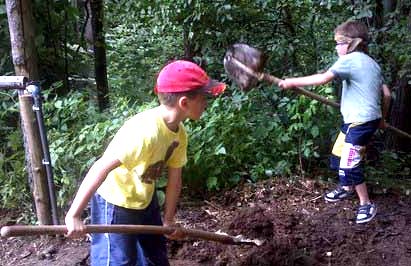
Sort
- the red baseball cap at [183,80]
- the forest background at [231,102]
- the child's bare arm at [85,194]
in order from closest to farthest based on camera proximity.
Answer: the child's bare arm at [85,194], the red baseball cap at [183,80], the forest background at [231,102]

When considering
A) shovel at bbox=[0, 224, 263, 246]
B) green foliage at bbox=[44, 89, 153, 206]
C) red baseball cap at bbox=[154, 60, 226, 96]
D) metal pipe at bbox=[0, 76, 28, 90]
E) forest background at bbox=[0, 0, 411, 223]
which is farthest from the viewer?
forest background at bbox=[0, 0, 411, 223]

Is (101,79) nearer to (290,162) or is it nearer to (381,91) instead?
(290,162)

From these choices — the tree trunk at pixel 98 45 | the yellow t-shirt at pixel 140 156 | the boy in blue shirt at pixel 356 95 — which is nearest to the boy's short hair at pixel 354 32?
the boy in blue shirt at pixel 356 95

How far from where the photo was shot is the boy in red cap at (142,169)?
264 cm

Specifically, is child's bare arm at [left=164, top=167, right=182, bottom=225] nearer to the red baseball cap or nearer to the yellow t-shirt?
the yellow t-shirt

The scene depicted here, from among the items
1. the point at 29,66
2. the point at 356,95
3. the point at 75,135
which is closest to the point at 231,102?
the point at 356,95

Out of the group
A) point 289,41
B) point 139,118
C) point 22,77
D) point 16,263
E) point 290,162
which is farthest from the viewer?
point 289,41

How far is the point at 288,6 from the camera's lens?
6133mm

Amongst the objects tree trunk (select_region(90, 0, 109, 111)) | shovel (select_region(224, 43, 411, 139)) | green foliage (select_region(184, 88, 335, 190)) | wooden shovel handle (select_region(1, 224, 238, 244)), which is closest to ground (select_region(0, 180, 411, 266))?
green foliage (select_region(184, 88, 335, 190))

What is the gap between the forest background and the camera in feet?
15.0

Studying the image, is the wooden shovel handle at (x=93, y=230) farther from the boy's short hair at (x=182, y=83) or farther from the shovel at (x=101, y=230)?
the boy's short hair at (x=182, y=83)

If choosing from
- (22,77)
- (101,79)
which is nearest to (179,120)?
(22,77)

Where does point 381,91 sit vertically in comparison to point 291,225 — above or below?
above

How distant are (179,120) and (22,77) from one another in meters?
1.44
